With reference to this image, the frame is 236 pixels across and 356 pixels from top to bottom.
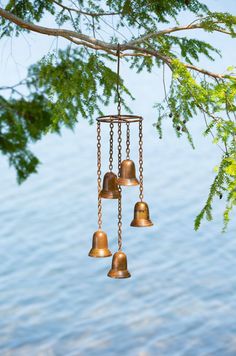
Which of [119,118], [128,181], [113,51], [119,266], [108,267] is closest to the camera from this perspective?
[119,118]

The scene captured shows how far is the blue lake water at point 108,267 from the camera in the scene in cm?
959

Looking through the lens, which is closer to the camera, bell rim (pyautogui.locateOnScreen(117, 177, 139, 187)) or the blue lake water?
bell rim (pyautogui.locateOnScreen(117, 177, 139, 187))

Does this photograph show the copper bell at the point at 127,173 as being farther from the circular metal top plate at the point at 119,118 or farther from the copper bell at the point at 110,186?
the circular metal top plate at the point at 119,118

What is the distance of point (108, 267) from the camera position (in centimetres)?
1211

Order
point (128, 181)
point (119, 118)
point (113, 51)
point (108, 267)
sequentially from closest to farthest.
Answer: point (119, 118)
point (128, 181)
point (113, 51)
point (108, 267)

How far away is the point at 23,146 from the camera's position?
9.51 meters

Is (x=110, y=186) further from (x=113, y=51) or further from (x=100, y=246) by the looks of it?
(x=113, y=51)

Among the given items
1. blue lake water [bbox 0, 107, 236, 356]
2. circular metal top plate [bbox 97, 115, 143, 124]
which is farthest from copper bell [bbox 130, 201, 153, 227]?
blue lake water [bbox 0, 107, 236, 356]

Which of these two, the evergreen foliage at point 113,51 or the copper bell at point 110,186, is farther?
the evergreen foliage at point 113,51

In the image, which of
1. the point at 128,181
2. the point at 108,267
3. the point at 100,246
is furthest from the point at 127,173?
the point at 108,267

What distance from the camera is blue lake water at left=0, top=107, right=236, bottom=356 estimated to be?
9.59 metres

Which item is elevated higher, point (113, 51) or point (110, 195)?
point (113, 51)

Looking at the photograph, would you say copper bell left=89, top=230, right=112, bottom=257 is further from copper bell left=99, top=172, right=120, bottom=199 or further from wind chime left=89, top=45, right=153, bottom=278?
copper bell left=99, top=172, right=120, bottom=199

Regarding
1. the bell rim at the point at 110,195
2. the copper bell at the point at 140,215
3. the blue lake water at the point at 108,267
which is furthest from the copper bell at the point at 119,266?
the blue lake water at the point at 108,267
